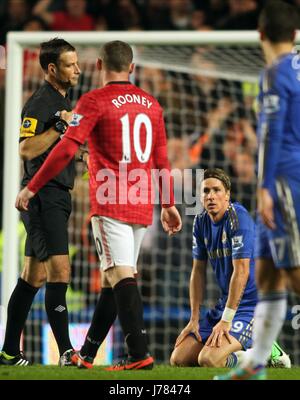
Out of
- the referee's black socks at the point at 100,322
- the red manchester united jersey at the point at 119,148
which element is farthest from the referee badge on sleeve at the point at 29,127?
the referee's black socks at the point at 100,322

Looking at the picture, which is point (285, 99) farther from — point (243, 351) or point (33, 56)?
point (33, 56)

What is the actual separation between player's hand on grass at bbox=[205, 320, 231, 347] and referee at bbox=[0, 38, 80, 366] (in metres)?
0.91

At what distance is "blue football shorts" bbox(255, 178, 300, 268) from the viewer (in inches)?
166

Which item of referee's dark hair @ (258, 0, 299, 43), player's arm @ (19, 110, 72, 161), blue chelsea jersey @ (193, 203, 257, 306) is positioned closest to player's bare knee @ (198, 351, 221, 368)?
blue chelsea jersey @ (193, 203, 257, 306)

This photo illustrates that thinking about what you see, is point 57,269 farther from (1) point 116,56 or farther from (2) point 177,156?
(2) point 177,156

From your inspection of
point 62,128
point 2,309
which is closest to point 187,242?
point 2,309

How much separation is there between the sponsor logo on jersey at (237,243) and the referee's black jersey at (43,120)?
1.06 metres

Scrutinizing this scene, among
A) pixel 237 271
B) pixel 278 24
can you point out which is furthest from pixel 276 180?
pixel 237 271

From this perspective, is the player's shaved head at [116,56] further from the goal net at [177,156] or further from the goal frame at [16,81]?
the goal net at [177,156]

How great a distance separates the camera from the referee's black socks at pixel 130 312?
4977mm

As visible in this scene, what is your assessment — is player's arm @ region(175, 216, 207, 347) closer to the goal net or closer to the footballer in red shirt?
the footballer in red shirt

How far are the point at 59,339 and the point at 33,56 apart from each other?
3757 mm

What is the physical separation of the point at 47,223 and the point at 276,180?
1805mm

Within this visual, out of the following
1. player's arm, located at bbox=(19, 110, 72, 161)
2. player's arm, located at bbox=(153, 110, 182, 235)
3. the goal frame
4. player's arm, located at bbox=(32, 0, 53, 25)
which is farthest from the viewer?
player's arm, located at bbox=(32, 0, 53, 25)
